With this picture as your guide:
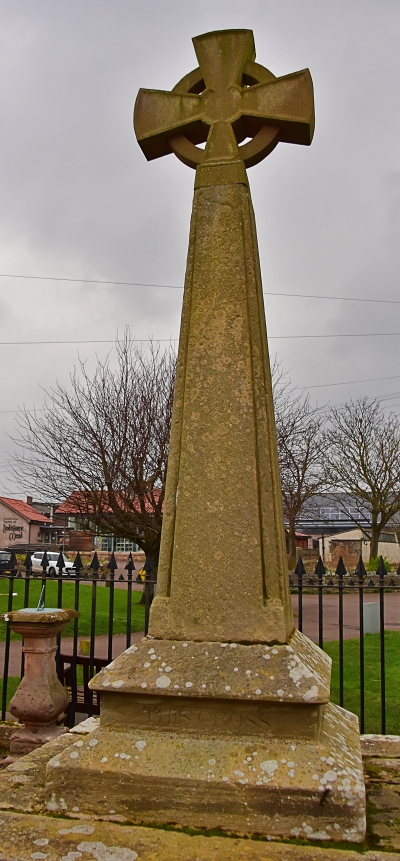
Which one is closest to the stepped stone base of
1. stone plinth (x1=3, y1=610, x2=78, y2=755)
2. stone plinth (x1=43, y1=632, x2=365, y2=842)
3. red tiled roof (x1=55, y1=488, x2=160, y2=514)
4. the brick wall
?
stone plinth (x1=43, y1=632, x2=365, y2=842)

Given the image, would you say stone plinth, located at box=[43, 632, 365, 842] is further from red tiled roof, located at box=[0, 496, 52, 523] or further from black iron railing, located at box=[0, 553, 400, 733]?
red tiled roof, located at box=[0, 496, 52, 523]

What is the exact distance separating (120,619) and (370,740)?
1189 cm

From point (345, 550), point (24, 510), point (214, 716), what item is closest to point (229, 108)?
point (214, 716)

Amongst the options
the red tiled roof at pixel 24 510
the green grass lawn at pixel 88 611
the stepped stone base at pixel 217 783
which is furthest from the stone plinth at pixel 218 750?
the red tiled roof at pixel 24 510

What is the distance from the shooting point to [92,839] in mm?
1927

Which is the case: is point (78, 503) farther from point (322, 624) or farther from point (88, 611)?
point (322, 624)

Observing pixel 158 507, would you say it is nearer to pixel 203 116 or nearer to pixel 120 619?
pixel 120 619

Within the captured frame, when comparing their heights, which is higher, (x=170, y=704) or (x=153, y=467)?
(x=153, y=467)

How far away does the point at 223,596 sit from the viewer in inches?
97.1

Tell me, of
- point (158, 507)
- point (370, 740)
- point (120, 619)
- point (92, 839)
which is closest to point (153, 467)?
point (158, 507)

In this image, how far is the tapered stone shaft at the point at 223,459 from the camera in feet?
8.10

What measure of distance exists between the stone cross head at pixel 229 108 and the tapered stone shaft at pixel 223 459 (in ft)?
0.63

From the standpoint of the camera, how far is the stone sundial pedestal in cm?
204

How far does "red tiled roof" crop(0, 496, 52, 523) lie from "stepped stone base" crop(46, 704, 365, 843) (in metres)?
47.9
